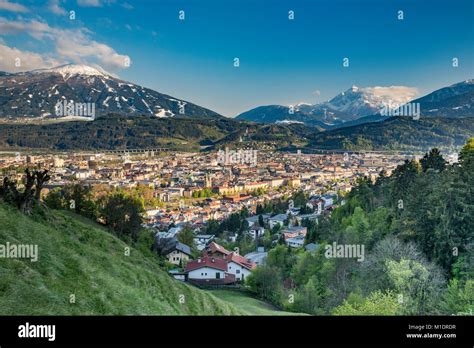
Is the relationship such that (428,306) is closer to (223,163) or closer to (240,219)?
(240,219)

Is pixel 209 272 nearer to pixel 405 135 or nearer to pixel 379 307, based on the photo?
pixel 379 307

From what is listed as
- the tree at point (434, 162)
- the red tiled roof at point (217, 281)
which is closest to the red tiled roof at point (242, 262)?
the red tiled roof at point (217, 281)

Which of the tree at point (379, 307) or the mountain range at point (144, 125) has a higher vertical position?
the mountain range at point (144, 125)

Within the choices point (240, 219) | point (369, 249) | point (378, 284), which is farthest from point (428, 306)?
point (240, 219)

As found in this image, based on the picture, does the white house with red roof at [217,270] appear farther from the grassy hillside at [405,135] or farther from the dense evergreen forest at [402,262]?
the grassy hillside at [405,135]

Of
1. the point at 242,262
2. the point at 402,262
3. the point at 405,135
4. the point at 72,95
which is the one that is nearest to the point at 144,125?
the point at 72,95

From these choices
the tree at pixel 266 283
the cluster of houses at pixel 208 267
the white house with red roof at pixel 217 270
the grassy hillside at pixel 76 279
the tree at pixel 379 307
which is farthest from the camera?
the white house with red roof at pixel 217 270

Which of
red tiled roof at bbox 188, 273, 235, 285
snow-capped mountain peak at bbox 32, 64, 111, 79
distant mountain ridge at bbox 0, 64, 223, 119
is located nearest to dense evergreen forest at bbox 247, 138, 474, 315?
red tiled roof at bbox 188, 273, 235, 285
